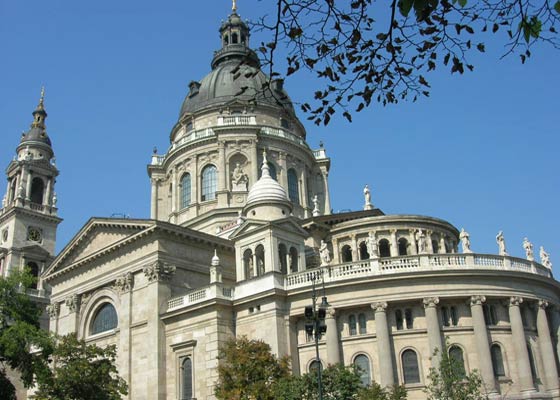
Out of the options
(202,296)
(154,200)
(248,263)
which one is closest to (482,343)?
(248,263)

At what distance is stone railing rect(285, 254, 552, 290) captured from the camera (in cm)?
3391

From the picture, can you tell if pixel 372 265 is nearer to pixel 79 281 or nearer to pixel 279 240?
pixel 279 240

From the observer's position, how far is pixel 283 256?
39.0 m

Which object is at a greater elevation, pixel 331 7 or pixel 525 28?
pixel 331 7

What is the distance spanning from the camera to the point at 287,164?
57.2 meters

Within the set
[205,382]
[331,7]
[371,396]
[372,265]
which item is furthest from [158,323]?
[331,7]

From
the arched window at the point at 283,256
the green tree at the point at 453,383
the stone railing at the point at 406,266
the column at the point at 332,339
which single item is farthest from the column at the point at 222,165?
the green tree at the point at 453,383

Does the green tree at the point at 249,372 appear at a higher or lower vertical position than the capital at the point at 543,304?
lower

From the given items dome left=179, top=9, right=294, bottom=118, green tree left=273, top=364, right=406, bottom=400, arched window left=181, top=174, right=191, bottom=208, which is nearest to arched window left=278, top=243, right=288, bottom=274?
green tree left=273, top=364, right=406, bottom=400

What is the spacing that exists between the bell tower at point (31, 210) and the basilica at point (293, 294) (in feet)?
61.4

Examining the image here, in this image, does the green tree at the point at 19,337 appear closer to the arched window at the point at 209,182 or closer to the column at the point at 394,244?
the arched window at the point at 209,182

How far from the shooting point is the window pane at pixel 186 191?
56.3 meters

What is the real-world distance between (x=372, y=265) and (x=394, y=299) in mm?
2135

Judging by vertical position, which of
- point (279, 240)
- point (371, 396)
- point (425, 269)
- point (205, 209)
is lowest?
point (371, 396)
